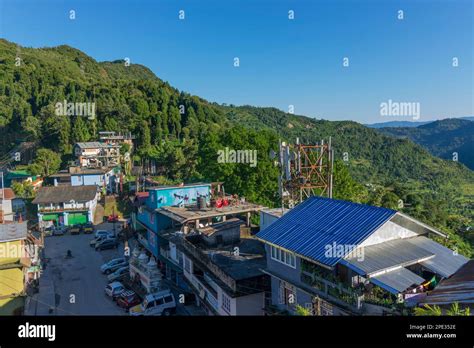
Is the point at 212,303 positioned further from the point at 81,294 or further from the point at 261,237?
the point at 81,294

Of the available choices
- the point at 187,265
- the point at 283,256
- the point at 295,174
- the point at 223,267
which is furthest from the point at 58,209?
the point at 283,256

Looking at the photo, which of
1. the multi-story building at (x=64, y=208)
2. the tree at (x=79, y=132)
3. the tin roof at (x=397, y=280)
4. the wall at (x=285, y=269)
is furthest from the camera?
the tree at (x=79, y=132)

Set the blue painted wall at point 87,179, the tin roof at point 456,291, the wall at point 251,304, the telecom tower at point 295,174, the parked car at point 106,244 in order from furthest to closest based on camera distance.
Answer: the blue painted wall at point 87,179
the parked car at point 106,244
the telecom tower at point 295,174
the wall at point 251,304
the tin roof at point 456,291

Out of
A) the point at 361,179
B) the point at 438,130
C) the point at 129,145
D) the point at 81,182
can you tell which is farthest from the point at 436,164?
the point at 81,182

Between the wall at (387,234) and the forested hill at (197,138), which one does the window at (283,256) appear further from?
the forested hill at (197,138)

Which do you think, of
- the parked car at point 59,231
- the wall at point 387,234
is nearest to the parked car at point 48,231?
the parked car at point 59,231
